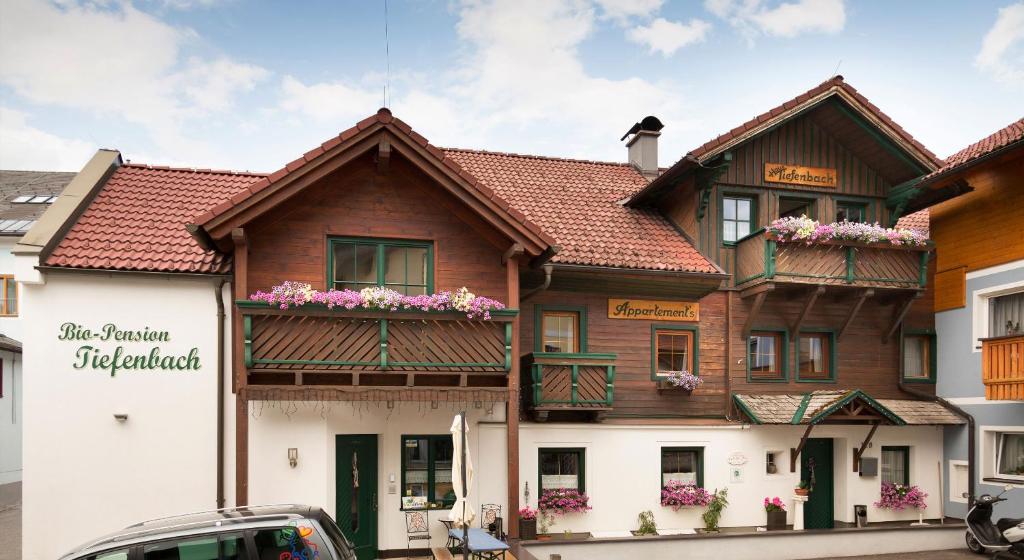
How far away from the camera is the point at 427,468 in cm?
1437

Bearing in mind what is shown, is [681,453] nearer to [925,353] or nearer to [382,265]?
[925,353]

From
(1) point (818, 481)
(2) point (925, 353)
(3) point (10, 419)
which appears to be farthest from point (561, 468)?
(3) point (10, 419)

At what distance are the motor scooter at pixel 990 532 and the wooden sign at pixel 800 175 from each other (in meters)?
7.39

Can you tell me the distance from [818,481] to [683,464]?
3.45 metres

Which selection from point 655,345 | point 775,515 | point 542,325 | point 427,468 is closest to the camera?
point 427,468

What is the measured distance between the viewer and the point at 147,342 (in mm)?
13273

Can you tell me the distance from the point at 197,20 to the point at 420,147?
653 centimetres

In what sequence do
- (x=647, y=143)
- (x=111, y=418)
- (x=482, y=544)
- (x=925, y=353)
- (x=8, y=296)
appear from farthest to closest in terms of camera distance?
(x=8, y=296)
(x=647, y=143)
(x=925, y=353)
(x=111, y=418)
(x=482, y=544)

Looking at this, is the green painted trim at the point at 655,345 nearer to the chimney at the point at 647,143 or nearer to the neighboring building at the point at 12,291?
the chimney at the point at 647,143

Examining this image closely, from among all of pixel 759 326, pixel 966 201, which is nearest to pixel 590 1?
pixel 759 326

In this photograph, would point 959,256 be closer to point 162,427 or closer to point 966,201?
point 966,201

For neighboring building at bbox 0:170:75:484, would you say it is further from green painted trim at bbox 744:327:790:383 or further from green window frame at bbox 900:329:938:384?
green window frame at bbox 900:329:938:384

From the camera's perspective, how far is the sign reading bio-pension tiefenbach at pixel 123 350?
13.0m

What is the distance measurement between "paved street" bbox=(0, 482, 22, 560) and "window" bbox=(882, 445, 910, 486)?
58.2 feet
